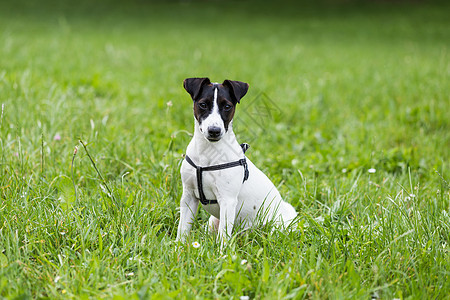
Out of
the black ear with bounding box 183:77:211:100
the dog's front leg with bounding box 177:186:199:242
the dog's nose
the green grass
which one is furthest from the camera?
the dog's front leg with bounding box 177:186:199:242

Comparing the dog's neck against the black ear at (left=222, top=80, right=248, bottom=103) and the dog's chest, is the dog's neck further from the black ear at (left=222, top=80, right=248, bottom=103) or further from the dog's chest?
the black ear at (left=222, top=80, right=248, bottom=103)

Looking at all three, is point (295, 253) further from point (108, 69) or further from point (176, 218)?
point (108, 69)

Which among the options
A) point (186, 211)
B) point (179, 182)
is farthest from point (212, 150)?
point (179, 182)

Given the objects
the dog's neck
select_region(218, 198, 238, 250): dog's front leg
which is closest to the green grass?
select_region(218, 198, 238, 250): dog's front leg

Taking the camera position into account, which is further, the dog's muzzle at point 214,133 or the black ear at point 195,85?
the black ear at point 195,85

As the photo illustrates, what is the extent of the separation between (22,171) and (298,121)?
3.74 meters

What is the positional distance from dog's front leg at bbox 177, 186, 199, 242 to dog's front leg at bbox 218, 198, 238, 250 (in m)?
0.26

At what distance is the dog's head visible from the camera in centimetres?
241

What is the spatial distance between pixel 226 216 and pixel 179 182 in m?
0.82

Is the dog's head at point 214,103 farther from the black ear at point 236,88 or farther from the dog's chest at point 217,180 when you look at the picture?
the dog's chest at point 217,180

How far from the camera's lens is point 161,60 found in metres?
8.65

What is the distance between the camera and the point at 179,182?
10.8 feet

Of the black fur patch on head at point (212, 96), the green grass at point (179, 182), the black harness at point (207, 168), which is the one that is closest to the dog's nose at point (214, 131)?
the black fur patch on head at point (212, 96)

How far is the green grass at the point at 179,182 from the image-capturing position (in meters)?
2.23
